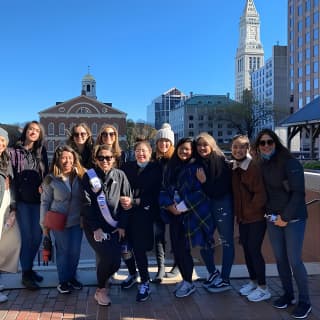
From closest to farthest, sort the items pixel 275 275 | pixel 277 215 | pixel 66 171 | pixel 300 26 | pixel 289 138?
pixel 277 215 → pixel 66 171 → pixel 275 275 → pixel 289 138 → pixel 300 26

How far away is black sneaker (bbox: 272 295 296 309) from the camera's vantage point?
4402 mm

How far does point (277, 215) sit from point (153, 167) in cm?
144

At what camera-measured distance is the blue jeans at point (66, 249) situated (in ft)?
15.7

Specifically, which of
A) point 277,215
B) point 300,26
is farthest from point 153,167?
point 300,26

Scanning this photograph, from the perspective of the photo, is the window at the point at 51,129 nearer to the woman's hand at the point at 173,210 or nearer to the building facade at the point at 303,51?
the building facade at the point at 303,51

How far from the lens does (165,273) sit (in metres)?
5.53

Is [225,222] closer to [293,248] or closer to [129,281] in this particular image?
[293,248]

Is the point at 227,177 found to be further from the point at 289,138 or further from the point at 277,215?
the point at 289,138

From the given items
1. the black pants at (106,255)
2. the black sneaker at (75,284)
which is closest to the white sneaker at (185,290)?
the black pants at (106,255)

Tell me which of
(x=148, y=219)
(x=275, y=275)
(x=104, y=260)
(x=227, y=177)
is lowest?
(x=275, y=275)

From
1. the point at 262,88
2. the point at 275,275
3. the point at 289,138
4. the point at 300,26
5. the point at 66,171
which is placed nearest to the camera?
the point at 66,171

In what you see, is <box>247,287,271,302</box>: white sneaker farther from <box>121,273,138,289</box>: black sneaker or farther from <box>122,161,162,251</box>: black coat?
<box>121,273,138,289</box>: black sneaker

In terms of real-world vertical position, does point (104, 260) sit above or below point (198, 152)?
below

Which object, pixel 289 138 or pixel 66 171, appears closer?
pixel 66 171
